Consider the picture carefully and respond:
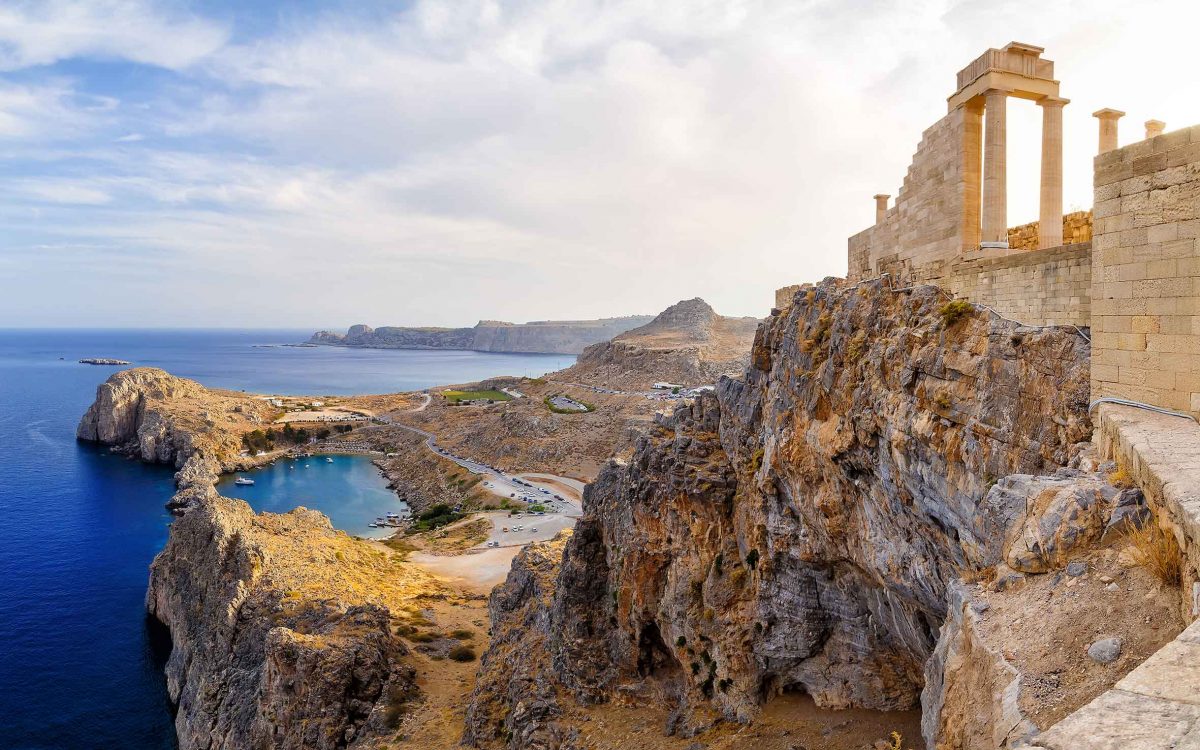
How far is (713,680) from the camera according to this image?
68.1 ft

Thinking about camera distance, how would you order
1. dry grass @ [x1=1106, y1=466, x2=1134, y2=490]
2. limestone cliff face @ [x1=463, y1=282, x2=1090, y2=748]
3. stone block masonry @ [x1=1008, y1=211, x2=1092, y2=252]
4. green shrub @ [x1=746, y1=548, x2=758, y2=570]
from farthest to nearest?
green shrub @ [x1=746, y1=548, x2=758, y2=570], stone block masonry @ [x1=1008, y1=211, x2=1092, y2=252], limestone cliff face @ [x1=463, y1=282, x2=1090, y2=748], dry grass @ [x1=1106, y1=466, x2=1134, y2=490]

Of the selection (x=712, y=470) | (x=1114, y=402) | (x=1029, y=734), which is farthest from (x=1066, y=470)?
(x=712, y=470)

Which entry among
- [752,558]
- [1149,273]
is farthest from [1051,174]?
[752,558]

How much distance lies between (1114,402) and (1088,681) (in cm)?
583

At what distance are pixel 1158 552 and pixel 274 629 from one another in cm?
3152

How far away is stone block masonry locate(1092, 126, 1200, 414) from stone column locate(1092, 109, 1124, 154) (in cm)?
813

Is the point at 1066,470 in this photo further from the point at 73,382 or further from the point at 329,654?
the point at 73,382

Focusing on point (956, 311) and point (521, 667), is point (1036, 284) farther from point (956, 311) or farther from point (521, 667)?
point (521, 667)

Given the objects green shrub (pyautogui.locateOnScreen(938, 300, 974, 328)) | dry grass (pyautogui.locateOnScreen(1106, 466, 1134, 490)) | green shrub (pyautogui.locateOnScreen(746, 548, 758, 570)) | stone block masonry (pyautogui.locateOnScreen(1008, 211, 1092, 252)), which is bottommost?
green shrub (pyautogui.locateOnScreen(746, 548, 758, 570))

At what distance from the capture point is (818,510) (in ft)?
54.8

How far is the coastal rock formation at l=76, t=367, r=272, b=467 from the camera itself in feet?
277

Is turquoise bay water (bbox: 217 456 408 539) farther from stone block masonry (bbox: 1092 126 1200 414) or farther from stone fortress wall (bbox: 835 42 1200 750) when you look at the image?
stone block masonry (bbox: 1092 126 1200 414)

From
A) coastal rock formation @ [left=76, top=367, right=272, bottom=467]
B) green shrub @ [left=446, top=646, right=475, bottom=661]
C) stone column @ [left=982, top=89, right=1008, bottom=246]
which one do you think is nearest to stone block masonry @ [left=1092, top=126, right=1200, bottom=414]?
stone column @ [left=982, top=89, right=1008, bottom=246]

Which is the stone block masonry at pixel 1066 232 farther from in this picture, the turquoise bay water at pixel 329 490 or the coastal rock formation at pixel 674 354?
the coastal rock formation at pixel 674 354
